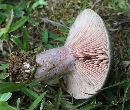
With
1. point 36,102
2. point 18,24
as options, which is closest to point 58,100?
point 36,102

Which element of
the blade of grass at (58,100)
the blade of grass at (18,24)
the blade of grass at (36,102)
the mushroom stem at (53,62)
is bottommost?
the blade of grass at (58,100)

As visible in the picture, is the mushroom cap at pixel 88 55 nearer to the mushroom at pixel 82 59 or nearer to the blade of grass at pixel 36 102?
the mushroom at pixel 82 59

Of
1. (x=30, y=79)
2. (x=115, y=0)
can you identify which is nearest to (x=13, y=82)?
(x=30, y=79)

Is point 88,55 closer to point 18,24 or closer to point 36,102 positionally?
point 36,102

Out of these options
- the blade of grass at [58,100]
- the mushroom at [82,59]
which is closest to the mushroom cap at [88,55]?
the mushroom at [82,59]

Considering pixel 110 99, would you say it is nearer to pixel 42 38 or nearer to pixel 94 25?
pixel 94 25

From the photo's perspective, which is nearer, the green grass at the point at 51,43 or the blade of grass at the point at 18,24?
the green grass at the point at 51,43

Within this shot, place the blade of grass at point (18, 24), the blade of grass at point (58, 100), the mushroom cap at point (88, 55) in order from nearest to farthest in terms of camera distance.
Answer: the mushroom cap at point (88, 55)
the blade of grass at point (58, 100)
the blade of grass at point (18, 24)
